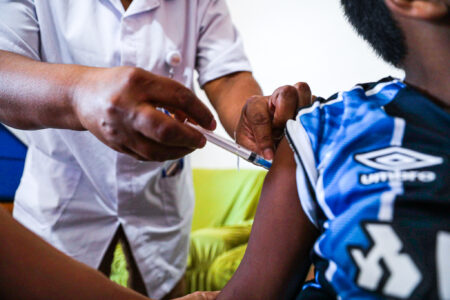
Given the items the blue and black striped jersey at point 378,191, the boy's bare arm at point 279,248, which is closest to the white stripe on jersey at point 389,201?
the blue and black striped jersey at point 378,191

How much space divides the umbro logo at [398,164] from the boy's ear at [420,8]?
9.1 inches

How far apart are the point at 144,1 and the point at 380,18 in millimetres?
634

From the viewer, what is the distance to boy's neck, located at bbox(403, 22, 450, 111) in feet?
2.19

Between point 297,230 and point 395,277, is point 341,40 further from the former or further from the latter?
point 395,277

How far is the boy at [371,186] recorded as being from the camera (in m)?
0.51

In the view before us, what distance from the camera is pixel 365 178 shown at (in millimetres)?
Result: 568

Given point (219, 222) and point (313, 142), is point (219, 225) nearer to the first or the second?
point (219, 222)

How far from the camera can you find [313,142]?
0.65 m

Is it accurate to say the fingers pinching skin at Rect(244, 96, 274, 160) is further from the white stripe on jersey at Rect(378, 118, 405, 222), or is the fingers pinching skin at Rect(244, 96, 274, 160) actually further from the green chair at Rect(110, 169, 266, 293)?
the green chair at Rect(110, 169, 266, 293)

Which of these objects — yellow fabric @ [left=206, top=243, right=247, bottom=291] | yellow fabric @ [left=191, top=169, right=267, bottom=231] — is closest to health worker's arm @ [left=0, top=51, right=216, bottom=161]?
yellow fabric @ [left=206, top=243, right=247, bottom=291]

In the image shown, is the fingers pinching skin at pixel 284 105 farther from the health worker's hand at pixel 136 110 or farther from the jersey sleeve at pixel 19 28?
the jersey sleeve at pixel 19 28

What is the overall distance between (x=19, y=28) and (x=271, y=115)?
62cm

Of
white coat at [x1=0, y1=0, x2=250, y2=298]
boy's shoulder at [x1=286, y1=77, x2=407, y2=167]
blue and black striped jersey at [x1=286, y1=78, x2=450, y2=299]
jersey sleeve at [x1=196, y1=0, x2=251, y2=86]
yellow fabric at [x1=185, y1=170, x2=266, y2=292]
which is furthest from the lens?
yellow fabric at [x1=185, y1=170, x2=266, y2=292]

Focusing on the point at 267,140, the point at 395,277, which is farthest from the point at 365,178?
the point at 267,140
